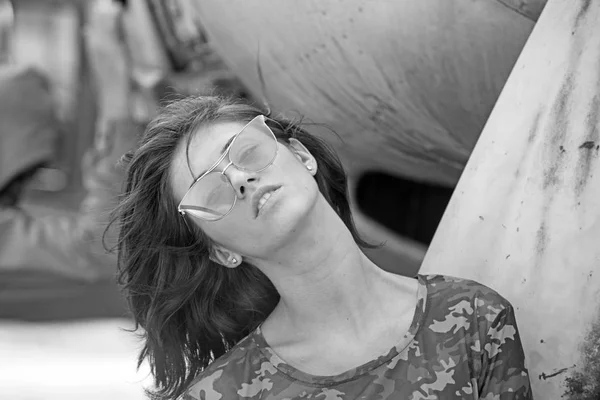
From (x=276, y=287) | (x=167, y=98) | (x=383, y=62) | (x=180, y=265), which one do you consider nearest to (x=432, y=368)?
(x=276, y=287)

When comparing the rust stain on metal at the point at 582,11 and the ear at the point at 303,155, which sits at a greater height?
the rust stain on metal at the point at 582,11

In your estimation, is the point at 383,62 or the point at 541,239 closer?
the point at 541,239

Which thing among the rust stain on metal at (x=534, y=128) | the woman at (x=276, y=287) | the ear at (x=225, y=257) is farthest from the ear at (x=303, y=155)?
the rust stain on metal at (x=534, y=128)

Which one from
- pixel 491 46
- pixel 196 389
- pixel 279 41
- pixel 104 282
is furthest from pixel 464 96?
pixel 104 282

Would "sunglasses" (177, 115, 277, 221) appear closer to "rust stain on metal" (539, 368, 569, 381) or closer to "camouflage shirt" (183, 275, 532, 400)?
"camouflage shirt" (183, 275, 532, 400)

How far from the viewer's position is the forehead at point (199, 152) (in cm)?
79

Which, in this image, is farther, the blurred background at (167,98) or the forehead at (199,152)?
the blurred background at (167,98)

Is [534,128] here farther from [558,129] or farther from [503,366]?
[503,366]

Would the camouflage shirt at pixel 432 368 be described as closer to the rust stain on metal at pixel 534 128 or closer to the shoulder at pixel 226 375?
the shoulder at pixel 226 375

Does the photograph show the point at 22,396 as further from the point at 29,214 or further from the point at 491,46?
the point at 491,46

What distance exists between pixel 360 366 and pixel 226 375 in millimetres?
126

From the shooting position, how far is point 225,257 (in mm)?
830

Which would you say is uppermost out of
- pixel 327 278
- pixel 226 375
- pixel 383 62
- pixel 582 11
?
pixel 582 11

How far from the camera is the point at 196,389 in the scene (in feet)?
2.58
